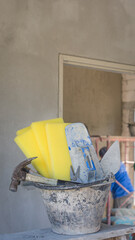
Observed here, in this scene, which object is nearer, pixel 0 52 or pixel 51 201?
pixel 51 201

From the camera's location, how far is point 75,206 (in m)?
1.29

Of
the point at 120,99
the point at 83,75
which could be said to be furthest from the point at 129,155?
the point at 83,75

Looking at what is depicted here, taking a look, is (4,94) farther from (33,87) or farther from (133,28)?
(133,28)

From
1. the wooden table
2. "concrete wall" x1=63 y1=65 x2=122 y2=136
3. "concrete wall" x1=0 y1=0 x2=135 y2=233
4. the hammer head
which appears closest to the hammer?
the hammer head

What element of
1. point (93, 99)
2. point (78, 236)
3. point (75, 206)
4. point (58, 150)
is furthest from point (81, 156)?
point (93, 99)

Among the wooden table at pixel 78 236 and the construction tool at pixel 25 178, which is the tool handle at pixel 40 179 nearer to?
the construction tool at pixel 25 178

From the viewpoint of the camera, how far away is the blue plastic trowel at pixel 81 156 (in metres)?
1.31

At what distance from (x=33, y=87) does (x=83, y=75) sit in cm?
419

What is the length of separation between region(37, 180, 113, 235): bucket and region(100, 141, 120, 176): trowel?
0.09 meters

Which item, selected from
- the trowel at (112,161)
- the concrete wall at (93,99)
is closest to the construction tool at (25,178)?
the trowel at (112,161)

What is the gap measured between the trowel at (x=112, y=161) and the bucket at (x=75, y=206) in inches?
3.5

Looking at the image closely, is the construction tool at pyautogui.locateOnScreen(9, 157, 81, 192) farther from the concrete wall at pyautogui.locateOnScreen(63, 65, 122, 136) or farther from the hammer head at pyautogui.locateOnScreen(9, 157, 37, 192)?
the concrete wall at pyautogui.locateOnScreen(63, 65, 122, 136)

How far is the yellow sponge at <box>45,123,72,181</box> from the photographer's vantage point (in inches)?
52.0

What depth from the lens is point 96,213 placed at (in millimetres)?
1332
